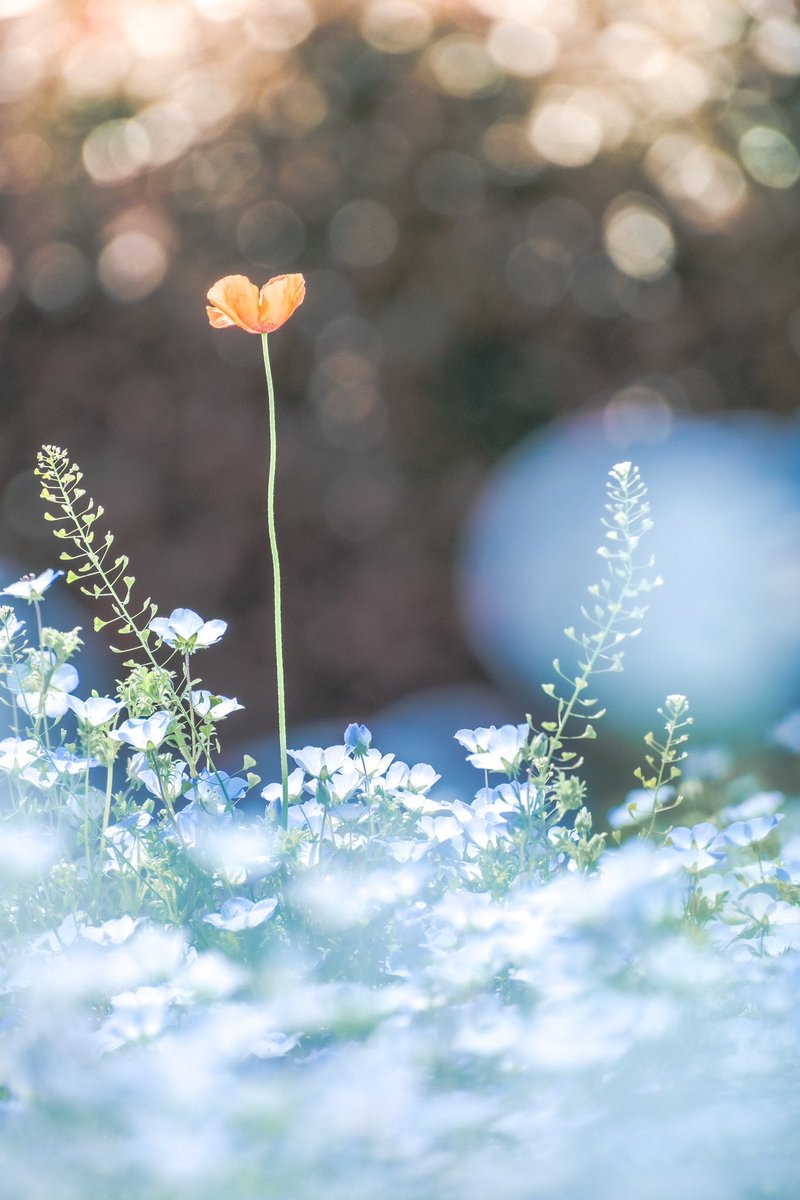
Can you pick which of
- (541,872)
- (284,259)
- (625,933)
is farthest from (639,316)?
(625,933)

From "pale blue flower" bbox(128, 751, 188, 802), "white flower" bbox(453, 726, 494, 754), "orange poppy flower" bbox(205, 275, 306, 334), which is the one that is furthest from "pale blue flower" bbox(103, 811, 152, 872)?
"orange poppy flower" bbox(205, 275, 306, 334)

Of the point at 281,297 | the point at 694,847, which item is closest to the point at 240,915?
the point at 694,847

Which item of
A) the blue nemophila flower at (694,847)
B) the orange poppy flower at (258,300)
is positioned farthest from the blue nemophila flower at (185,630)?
the blue nemophila flower at (694,847)

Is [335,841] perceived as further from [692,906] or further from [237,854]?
[692,906]

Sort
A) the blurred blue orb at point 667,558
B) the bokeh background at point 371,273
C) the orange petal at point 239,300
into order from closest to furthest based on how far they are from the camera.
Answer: the orange petal at point 239,300, the blurred blue orb at point 667,558, the bokeh background at point 371,273

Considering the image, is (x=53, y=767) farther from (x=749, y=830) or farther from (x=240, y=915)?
(x=749, y=830)

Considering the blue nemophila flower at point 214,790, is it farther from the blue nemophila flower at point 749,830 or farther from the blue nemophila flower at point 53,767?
the blue nemophila flower at point 749,830

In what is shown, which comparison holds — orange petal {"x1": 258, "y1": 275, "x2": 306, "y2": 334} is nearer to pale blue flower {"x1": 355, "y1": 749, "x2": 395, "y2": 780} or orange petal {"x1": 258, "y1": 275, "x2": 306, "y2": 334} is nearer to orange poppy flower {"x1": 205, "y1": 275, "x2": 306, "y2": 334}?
orange poppy flower {"x1": 205, "y1": 275, "x2": 306, "y2": 334}
